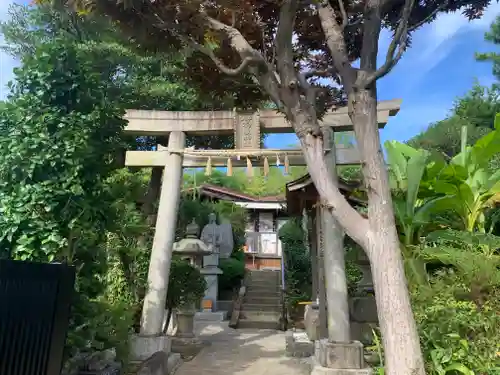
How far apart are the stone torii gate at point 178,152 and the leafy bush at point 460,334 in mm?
3203

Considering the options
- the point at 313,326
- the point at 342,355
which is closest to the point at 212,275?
the point at 313,326

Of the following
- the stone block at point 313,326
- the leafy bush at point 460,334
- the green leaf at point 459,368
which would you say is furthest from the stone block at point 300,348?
the green leaf at point 459,368

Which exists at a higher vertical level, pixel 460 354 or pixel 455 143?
pixel 455 143

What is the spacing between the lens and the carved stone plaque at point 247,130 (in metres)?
7.51

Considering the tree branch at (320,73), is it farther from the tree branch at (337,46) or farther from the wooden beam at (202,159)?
the wooden beam at (202,159)

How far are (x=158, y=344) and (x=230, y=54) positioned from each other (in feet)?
15.1

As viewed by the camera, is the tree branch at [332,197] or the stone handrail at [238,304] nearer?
the tree branch at [332,197]

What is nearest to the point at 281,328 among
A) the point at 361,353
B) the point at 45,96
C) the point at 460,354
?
the point at 361,353

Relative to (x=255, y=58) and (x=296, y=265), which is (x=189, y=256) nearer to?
(x=296, y=265)

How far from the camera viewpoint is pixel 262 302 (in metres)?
14.8

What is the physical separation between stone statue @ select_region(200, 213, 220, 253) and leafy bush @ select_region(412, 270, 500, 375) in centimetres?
1260

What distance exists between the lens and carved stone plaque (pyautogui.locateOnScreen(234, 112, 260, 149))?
7.51m

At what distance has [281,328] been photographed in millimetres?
12422

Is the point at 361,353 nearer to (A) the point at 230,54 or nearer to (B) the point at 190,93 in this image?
(A) the point at 230,54
